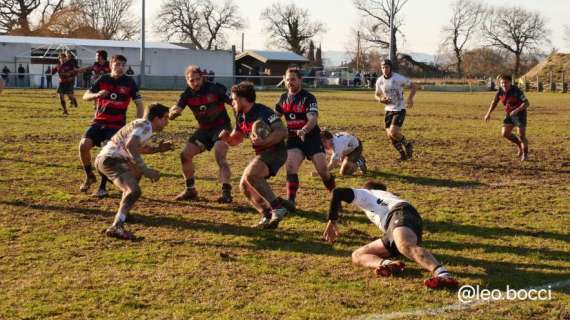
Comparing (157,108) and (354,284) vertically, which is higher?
(157,108)

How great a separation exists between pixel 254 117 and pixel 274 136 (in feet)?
1.27

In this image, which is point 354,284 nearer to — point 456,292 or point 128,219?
point 456,292

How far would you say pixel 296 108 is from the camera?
8.66 metres

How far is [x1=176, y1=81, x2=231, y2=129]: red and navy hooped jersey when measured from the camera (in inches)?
357

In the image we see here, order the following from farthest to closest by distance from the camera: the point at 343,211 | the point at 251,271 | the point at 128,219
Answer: the point at 343,211, the point at 128,219, the point at 251,271

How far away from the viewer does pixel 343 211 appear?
8609 mm

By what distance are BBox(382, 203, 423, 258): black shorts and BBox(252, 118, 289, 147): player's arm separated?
1737 millimetres

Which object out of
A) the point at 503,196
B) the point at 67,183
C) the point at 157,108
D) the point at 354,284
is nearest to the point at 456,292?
the point at 354,284

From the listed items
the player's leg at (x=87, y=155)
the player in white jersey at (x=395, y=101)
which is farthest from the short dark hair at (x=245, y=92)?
the player in white jersey at (x=395, y=101)

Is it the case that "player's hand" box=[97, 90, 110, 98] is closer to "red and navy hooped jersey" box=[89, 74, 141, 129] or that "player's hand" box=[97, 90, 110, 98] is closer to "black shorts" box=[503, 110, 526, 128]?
"red and navy hooped jersey" box=[89, 74, 141, 129]

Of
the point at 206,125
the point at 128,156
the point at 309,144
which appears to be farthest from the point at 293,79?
the point at 128,156

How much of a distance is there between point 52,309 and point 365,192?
3.05 m

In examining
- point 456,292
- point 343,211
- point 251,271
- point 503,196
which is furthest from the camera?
point 503,196

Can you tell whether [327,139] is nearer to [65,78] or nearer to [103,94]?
[103,94]
